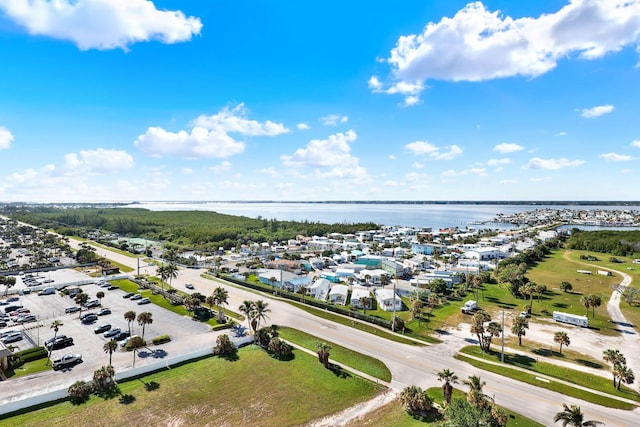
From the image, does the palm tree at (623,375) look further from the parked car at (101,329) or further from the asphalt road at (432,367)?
the parked car at (101,329)

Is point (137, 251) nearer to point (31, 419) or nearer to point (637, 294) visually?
point (31, 419)

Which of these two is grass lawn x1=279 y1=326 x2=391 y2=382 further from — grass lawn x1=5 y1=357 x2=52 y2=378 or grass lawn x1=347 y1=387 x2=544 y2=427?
grass lawn x1=5 y1=357 x2=52 y2=378

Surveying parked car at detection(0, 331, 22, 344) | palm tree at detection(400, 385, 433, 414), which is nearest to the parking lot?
parked car at detection(0, 331, 22, 344)

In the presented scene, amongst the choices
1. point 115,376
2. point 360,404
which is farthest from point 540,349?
point 115,376

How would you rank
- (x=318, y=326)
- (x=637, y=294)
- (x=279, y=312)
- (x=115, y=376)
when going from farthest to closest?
(x=637, y=294)
(x=279, y=312)
(x=318, y=326)
(x=115, y=376)

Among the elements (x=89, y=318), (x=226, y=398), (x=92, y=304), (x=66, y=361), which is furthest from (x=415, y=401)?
(x=92, y=304)

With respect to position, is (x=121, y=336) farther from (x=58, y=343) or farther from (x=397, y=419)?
(x=397, y=419)
